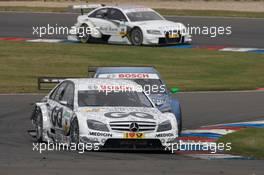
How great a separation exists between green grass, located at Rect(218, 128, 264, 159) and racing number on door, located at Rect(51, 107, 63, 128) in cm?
284

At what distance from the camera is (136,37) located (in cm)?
3506

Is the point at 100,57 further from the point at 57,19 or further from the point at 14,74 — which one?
the point at 57,19

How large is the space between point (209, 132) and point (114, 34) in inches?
698

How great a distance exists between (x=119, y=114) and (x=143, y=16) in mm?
20159

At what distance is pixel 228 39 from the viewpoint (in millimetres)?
37094

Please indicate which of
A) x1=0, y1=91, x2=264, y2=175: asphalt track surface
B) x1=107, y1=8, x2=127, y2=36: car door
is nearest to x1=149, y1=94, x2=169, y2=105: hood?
x1=0, y1=91, x2=264, y2=175: asphalt track surface

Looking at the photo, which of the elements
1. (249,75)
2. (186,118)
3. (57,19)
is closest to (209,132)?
(186,118)

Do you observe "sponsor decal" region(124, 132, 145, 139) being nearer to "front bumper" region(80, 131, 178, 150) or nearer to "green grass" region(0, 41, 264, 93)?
"front bumper" region(80, 131, 178, 150)

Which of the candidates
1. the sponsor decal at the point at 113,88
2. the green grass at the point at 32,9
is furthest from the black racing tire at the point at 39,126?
the green grass at the point at 32,9

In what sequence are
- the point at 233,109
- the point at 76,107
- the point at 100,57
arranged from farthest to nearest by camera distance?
the point at 100,57 → the point at 233,109 → the point at 76,107

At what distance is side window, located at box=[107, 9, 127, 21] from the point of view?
35428mm

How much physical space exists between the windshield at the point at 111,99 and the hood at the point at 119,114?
0.27 m

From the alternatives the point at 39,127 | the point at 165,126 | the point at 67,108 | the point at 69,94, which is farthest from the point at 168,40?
the point at 165,126

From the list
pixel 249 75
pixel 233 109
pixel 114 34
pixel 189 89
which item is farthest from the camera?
pixel 114 34
